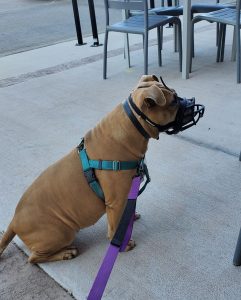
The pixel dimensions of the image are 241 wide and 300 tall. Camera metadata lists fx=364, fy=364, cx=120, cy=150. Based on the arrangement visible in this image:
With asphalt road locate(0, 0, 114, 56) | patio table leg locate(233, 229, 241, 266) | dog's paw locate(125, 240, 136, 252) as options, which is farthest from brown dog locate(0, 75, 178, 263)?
asphalt road locate(0, 0, 114, 56)

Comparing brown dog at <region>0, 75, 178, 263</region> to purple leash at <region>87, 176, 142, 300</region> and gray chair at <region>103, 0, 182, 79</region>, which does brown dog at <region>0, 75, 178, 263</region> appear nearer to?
purple leash at <region>87, 176, 142, 300</region>

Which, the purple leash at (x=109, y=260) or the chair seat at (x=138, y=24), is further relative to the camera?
the chair seat at (x=138, y=24)

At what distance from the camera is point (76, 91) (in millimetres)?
3961

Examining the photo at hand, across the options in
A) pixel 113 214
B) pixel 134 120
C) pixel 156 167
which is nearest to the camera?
→ pixel 134 120

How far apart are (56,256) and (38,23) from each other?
24.0 feet

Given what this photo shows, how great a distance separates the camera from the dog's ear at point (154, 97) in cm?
150

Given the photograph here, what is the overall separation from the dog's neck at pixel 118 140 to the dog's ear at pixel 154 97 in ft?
0.43

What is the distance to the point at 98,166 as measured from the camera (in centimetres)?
165

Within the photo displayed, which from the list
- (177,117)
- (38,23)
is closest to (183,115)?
(177,117)

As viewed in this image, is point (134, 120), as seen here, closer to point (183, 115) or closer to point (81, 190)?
point (183, 115)

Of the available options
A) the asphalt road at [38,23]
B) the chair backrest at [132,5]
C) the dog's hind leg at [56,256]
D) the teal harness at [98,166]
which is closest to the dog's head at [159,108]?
the teal harness at [98,166]

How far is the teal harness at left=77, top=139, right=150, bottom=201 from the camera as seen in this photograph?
1631 millimetres

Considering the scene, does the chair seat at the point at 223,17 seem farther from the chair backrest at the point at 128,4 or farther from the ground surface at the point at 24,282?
the ground surface at the point at 24,282

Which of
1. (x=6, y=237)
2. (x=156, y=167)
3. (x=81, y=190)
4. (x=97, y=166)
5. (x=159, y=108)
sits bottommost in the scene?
(x=156, y=167)
